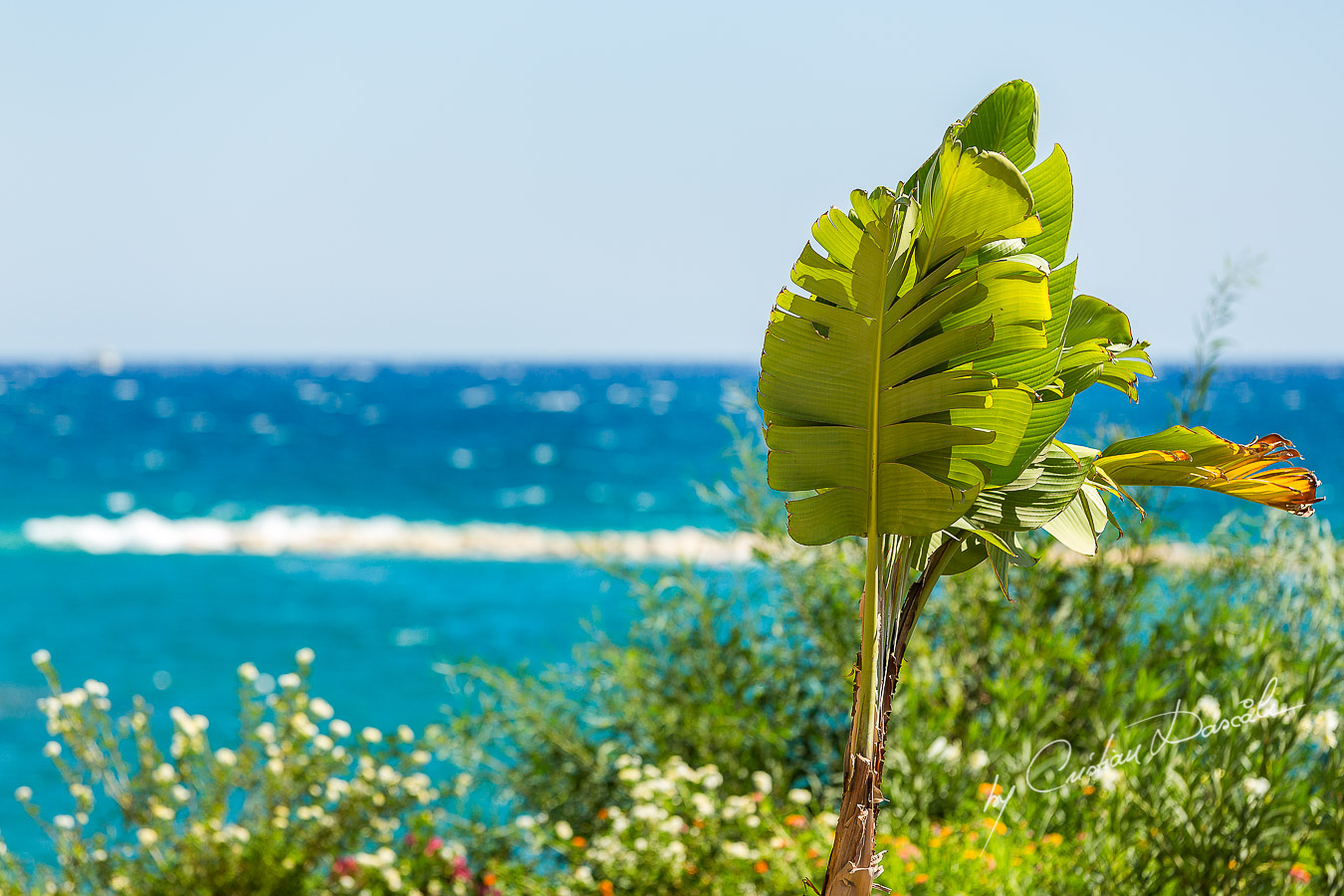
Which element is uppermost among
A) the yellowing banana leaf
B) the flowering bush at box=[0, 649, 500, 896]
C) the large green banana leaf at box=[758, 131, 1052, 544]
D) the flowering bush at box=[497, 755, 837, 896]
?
the large green banana leaf at box=[758, 131, 1052, 544]

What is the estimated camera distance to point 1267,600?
443cm

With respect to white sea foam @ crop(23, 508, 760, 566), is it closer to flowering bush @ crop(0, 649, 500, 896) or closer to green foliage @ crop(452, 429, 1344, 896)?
green foliage @ crop(452, 429, 1344, 896)

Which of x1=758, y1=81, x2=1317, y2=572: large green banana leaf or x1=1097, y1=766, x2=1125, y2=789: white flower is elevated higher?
x1=758, y1=81, x2=1317, y2=572: large green banana leaf

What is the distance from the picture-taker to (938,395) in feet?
6.17

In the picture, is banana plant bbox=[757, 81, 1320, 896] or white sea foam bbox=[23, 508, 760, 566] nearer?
banana plant bbox=[757, 81, 1320, 896]

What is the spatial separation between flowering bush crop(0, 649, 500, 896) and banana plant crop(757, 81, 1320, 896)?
3.04m

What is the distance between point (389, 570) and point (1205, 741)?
53.5 ft

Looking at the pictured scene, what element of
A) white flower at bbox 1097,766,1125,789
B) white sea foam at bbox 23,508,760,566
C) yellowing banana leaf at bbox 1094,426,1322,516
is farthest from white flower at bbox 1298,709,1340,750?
white sea foam at bbox 23,508,760,566

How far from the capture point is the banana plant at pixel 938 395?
6.04 ft

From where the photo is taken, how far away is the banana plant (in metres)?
1.84

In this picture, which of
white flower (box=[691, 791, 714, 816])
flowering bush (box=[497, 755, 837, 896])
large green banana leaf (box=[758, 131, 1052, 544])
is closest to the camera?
large green banana leaf (box=[758, 131, 1052, 544])

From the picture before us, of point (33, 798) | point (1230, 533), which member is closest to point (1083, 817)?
point (1230, 533)

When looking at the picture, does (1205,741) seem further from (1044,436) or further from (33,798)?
(33,798)

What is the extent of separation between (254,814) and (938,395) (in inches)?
165
